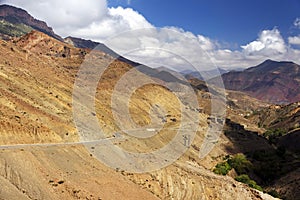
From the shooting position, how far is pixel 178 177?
5303 cm

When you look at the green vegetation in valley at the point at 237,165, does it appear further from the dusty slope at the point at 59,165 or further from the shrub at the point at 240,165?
the dusty slope at the point at 59,165

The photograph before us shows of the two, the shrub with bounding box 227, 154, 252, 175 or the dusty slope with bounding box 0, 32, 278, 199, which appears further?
the shrub with bounding box 227, 154, 252, 175

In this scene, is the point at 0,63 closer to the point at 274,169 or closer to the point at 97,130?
the point at 97,130

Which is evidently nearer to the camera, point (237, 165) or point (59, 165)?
point (59, 165)

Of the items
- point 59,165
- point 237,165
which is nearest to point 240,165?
point 237,165

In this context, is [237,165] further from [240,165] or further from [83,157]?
[83,157]

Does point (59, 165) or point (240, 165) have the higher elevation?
point (240, 165)

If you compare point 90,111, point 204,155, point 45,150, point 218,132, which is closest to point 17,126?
point 45,150

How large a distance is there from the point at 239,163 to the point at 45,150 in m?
63.5

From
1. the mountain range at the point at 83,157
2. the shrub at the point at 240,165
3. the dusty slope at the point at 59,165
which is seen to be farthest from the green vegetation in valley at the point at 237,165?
the dusty slope at the point at 59,165

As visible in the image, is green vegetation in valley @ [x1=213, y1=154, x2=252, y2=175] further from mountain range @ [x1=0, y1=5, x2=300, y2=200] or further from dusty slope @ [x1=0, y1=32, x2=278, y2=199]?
dusty slope @ [x1=0, y1=32, x2=278, y2=199]

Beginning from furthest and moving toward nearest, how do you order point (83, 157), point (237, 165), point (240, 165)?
point (240, 165) → point (237, 165) → point (83, 157)

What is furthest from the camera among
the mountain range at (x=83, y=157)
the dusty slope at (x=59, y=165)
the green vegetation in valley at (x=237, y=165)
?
the green vegetation in valley at (x=237, y=165)

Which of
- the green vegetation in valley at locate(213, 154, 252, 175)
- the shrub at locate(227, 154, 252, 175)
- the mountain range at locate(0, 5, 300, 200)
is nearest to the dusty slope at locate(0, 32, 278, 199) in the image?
the mountain range at locate(0, 5, 300, 200)
